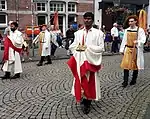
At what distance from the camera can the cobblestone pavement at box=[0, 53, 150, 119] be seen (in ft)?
17.6

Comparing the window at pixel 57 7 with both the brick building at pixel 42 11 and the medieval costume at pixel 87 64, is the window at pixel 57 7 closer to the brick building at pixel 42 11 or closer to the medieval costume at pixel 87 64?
the brick building at pixel 42 11

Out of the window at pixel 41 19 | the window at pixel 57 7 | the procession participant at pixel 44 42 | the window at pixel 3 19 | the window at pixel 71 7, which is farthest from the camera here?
the window at pixel 71 7

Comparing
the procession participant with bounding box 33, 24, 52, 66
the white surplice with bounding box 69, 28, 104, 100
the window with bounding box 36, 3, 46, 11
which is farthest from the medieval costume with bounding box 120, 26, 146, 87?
the window with bounding box 36, 3, 46, 11

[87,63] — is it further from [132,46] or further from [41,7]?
[41,7]

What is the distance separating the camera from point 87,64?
214 inches

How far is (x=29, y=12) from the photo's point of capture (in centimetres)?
2303

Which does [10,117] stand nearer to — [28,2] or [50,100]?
[50,100]

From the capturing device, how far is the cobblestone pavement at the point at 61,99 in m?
5.36

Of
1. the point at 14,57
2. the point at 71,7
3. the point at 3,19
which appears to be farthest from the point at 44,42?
the point at 71,7

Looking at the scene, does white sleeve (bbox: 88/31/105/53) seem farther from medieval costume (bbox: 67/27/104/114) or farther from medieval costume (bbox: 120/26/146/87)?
medieval costume (bbox: 120/26/146/87)

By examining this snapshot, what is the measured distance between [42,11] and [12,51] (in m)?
15.6

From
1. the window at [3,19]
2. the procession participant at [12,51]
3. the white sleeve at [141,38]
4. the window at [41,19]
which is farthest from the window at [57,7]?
the white sleeve at [141,38]

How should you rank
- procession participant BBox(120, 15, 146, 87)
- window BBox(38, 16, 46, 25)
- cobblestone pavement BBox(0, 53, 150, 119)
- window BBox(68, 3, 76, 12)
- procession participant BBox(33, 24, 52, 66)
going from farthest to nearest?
1. window BBox(68, 3, 76, 12)
2. window BBox(38, 16, 46, 25)
3. procession participant BBox(33, 24, 52, 66)
4. procession participant BBox(120, 15, 146, 87)
5. cobblestone pavement BBox(0, 53, 150, 119)

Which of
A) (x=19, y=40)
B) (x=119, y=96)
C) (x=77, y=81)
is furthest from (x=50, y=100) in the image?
(x=19, y=40)
